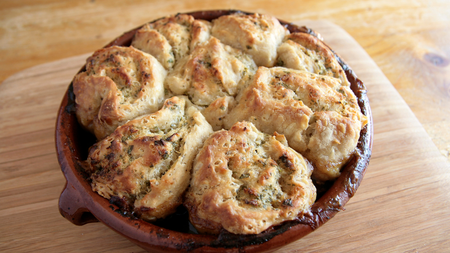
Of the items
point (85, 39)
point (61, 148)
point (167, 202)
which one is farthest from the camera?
point (85, 39)

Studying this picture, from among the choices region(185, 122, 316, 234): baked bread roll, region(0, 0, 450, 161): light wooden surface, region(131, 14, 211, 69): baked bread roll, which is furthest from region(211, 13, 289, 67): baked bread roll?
region(0, 0, 450, 161): light wooden surface

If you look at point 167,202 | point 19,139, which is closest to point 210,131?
point 167,202

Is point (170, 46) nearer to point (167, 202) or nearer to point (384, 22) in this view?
point (167, 202)

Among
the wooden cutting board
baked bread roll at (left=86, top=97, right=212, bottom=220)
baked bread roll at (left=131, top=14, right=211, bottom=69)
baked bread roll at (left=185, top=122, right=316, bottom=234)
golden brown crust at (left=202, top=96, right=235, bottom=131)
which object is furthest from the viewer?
baked bread roll at (left=131, top=14, right=211, bottom=69)

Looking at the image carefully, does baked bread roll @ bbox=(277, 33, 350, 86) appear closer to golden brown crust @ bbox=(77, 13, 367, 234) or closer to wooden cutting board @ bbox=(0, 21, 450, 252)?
golden brown crust @ bbox=(77, 13, 367, 234)

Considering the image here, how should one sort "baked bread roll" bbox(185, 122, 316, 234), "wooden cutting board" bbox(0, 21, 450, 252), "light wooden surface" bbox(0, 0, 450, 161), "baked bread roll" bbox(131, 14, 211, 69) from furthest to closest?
"light wooden surface" bbox(0, 0, 450, 161) < "baked bread roll" bbox(131, 14, 211, 69) < "wooden cutting board" bbox(0, 21, 450, 252) < "baked bread roll" bbox(185, 122, 316, 234)
